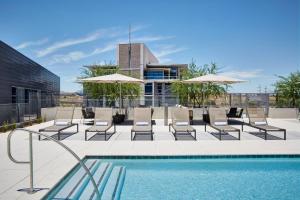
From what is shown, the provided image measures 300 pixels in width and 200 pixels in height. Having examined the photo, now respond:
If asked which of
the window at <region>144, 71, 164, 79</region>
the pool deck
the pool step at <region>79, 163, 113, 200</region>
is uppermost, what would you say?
the window at <region>144, 71, 164, 79</region>

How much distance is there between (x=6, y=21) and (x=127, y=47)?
2515 cm

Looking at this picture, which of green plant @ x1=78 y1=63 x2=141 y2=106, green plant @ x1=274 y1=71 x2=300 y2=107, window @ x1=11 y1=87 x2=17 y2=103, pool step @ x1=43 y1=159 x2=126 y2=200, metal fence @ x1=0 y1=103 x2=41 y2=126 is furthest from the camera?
window @ x1=11 y1=87 x2=17 y2=103

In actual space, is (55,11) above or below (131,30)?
below

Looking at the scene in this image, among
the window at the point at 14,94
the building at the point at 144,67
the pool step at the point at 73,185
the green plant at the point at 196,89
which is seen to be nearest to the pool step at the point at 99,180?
the pool step at the point at 73,185

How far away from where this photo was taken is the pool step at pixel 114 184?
4877 mm

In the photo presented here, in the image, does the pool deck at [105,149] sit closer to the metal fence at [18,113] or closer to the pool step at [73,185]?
the pool step at [73,185]

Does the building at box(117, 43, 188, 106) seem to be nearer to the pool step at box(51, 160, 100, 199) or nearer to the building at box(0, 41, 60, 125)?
the building at box(0, 41, 60, 125)

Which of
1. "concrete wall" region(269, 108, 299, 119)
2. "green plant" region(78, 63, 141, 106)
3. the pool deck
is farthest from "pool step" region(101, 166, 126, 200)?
"concrete wall" region(269, 108, 299, 119)

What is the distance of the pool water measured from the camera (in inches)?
204

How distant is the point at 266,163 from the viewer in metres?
6.90

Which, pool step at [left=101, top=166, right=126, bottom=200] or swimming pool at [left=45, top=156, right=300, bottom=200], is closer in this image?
pool step at [left=101, top=166, right=126, bottom=200]

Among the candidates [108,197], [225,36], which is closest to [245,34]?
[225,36]

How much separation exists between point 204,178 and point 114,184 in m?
1.94

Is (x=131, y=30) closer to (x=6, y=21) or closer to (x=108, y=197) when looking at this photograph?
A: (x=6, y=21)
